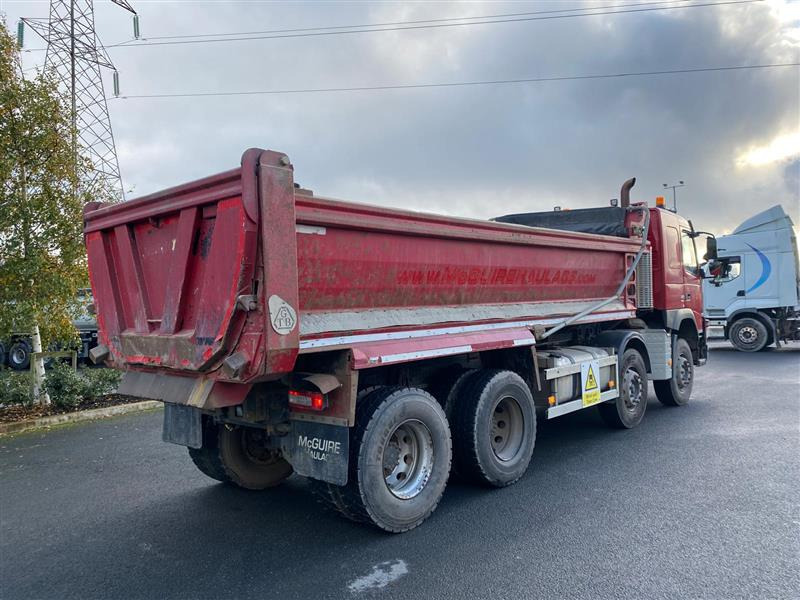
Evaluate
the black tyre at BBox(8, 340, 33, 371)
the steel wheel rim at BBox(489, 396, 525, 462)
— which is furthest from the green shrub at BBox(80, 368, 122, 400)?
the black tyre at BBox(8, 340, 33, 371)

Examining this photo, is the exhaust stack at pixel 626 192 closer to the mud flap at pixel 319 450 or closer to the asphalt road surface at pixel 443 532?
the asphalt road surface at pixel 443 532

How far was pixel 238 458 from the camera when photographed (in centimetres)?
504

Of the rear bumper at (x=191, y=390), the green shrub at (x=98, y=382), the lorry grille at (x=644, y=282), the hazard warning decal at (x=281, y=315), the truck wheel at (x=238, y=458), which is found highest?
the lorry grille at (x=644, y=282)

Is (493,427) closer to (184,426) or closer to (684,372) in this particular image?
(184,426)

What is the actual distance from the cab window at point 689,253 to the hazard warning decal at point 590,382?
338 centimetres

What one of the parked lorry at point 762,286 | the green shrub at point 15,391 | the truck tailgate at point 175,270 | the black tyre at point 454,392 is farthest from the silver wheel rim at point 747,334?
the green shrub at point 15,391

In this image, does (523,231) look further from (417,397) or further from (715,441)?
(715,441)

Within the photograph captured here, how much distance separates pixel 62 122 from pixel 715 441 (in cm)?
939

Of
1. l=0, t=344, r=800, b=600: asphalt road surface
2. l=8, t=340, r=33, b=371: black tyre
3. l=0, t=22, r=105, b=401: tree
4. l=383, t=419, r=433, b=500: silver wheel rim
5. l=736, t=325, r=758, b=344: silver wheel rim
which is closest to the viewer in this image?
l=0, t=344, r=800, b=600: asphalt road surface

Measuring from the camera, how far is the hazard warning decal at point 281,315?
3457 mm

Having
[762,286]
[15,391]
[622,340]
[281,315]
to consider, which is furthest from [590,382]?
[762,286]

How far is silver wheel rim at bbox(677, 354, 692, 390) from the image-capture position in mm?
8672

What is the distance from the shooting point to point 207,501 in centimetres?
492

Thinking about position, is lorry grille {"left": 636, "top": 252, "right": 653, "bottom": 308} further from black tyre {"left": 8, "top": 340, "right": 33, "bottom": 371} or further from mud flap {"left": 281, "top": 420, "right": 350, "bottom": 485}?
black tyre {"left": 8, "top": 340, "right": 33, "bottom": 371}
